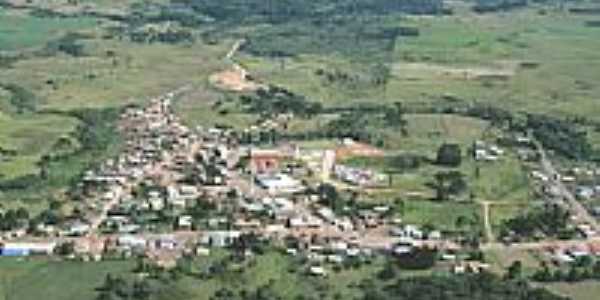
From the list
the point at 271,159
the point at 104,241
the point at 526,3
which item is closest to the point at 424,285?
the point at 104,241

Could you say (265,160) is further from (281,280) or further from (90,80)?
(90,80)

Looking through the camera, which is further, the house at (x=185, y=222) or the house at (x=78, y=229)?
the house at (x=185, y=222)

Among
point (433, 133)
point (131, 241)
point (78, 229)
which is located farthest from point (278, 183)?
point (433, 133)

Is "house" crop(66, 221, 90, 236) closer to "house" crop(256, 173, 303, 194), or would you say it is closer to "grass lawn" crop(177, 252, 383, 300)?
"grass lawn" crop(177, 252, 383, 300)

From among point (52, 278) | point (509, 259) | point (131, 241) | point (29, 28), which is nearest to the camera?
point (52, 278)

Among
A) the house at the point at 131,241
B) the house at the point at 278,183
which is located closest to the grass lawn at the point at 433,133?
the house at the point at 278,183

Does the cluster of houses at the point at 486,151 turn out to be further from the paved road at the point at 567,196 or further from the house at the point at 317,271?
the house at the point at 317,271

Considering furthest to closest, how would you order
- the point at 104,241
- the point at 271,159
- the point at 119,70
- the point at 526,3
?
the point at 526,3, the point at 119,70, the point at 271,159, the point at 104,241

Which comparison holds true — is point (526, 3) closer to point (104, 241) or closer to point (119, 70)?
point (119, 70)
